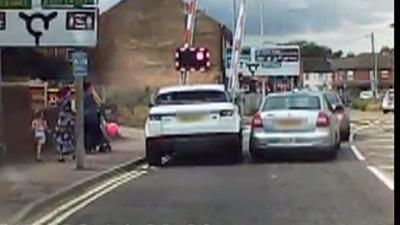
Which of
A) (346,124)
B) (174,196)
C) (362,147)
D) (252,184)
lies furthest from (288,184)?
(346,124)

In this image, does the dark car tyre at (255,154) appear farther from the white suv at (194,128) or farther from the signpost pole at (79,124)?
the signpost pole at (79,124)

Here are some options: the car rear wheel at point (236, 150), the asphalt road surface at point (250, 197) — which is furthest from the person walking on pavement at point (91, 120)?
the car rear wheel at point (236, 150)

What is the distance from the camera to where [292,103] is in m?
20.3

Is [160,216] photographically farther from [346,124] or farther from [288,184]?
[346,124]

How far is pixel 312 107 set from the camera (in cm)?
1998

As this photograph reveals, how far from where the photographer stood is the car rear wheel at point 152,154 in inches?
749

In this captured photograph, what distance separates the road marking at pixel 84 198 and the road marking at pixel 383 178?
3956mm

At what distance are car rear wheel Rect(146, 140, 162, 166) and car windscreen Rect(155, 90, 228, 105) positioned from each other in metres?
0.95

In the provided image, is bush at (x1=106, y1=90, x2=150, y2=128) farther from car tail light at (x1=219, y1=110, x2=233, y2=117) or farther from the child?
car tail light at (x1=219, y1=110, x2=233, y2=117)

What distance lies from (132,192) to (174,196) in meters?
0.94

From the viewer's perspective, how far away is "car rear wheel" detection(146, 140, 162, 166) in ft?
62.4

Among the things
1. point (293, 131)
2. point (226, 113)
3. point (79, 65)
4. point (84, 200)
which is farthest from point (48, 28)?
point (293, 131)

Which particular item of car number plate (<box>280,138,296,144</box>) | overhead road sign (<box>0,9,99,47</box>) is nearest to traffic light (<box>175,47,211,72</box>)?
car number plate (<box>280,138,296,144</box>)

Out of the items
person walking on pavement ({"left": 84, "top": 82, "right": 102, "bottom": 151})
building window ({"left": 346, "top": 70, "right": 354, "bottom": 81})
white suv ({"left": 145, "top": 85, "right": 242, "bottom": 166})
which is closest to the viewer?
white suv ({"left": 145, "top": 85, "right": 242, "bottom": 166})
